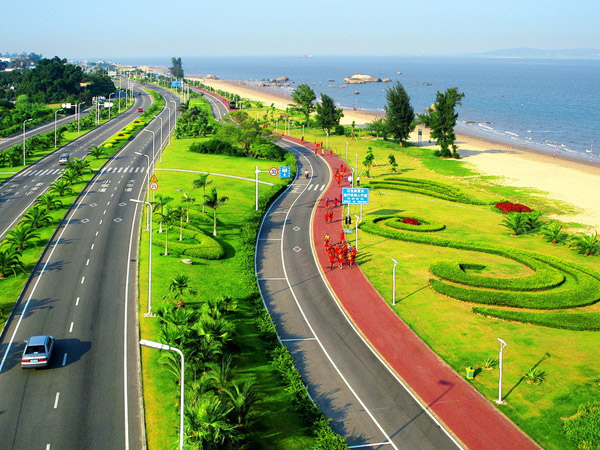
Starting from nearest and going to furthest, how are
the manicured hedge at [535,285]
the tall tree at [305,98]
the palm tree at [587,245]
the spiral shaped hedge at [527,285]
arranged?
the spiral shaped hedge at [527,285] < the manicured hedge at [535,285] < the palm tree at [587,245] < the tall tree at [305,98]

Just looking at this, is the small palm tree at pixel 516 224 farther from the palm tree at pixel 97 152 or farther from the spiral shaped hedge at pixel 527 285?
the palm tree at pixel 97 152

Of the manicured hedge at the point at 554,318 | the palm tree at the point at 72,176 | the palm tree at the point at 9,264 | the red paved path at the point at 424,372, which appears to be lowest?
the red paved path at the point at 424,372

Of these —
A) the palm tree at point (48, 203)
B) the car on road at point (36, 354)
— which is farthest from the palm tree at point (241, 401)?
the palm tree at point (48, 203)

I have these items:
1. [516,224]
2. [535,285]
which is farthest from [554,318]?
[516,224]

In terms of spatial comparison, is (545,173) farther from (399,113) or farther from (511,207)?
(399,113)

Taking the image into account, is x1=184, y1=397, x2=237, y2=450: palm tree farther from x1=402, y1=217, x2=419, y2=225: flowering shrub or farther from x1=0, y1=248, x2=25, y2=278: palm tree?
x1=402, y1=217, x2=419, y2=225: flowering shrub

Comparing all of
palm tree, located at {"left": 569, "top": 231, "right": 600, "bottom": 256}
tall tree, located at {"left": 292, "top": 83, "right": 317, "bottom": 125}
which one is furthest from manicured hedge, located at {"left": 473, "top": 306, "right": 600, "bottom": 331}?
tall tree, located at {"left": 292, "top": 83, "right": 317, "bottom": 125}
